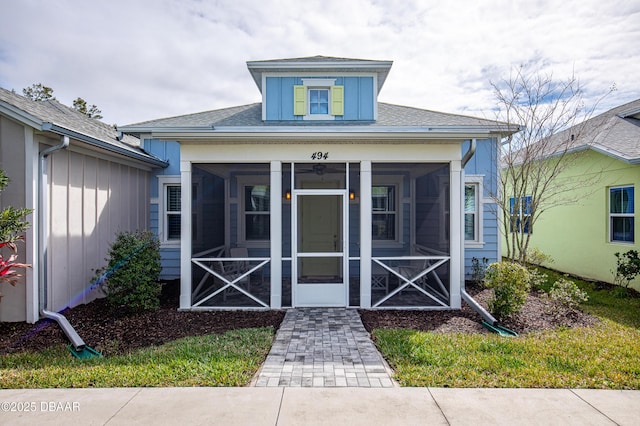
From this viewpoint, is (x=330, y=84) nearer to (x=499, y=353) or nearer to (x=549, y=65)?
(x=549, y=65)

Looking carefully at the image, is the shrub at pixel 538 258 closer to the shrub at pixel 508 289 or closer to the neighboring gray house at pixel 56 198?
the shrub at pixel 508 289

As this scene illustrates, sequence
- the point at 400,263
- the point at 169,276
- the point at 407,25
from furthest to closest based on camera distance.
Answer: the point at 169,276
the point at 400,263
the point at 407,25

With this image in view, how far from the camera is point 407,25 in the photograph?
7.70 m

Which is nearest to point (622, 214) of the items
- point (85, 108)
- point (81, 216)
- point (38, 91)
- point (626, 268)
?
point (626, 268)

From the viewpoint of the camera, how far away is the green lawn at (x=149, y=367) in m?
3.71

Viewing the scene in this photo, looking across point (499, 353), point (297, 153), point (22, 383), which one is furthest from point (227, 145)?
point (499, 353)

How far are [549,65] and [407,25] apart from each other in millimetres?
3691

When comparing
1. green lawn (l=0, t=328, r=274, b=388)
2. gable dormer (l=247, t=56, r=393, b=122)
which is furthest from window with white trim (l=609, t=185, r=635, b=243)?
green lawn (l=0, t=328, r=274, b=388)

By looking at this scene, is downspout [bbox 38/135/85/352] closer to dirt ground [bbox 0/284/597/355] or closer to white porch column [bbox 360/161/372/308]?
dirt ground [bbox 0/284/597/355]

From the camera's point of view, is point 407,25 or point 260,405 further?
point 407,25

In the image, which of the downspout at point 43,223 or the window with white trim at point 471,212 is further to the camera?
the window with white trim at point 471,212

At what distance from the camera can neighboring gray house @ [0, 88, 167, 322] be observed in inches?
214

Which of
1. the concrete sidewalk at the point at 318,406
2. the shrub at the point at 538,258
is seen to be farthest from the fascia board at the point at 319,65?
the concrete sidewalk at the point at 318,406

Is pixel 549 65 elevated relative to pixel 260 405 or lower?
elevated
